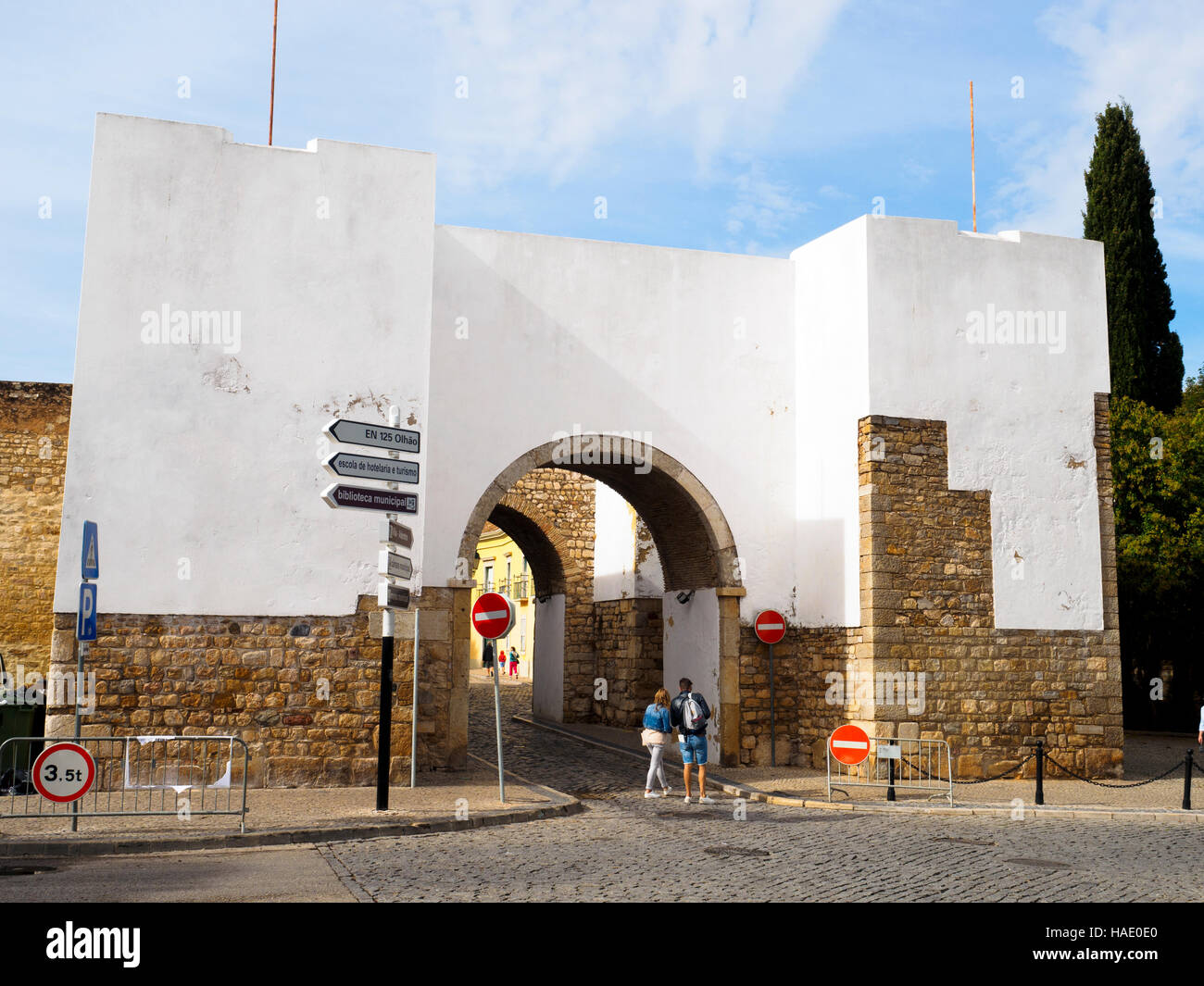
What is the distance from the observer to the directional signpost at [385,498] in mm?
10102

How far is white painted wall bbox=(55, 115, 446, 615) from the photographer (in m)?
11.7

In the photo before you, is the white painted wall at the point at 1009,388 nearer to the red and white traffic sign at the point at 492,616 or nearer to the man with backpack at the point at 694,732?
the man with backpack at the point at 694,732

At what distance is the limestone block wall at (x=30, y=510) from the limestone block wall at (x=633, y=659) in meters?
9.16

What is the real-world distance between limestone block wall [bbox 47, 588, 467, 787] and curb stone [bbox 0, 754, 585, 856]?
243cm

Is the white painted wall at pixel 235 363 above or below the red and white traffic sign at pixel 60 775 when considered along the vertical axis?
above

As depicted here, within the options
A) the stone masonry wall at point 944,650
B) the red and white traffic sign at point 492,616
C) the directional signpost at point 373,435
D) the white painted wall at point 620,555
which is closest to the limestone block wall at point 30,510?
the white painted wall at point 620,555

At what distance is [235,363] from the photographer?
12156 millimetres

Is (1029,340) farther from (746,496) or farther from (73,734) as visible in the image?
(73,734)

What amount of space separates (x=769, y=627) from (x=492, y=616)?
4939mm

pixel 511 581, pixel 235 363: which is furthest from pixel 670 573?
pixel 511 581

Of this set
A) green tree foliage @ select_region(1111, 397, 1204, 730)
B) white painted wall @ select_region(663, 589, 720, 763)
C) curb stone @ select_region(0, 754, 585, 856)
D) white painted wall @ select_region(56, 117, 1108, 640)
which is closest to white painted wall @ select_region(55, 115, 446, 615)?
white painted wall @ select_region(56, 117, 1108, 640)

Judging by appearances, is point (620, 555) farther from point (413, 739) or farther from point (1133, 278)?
point (1133, 278)
